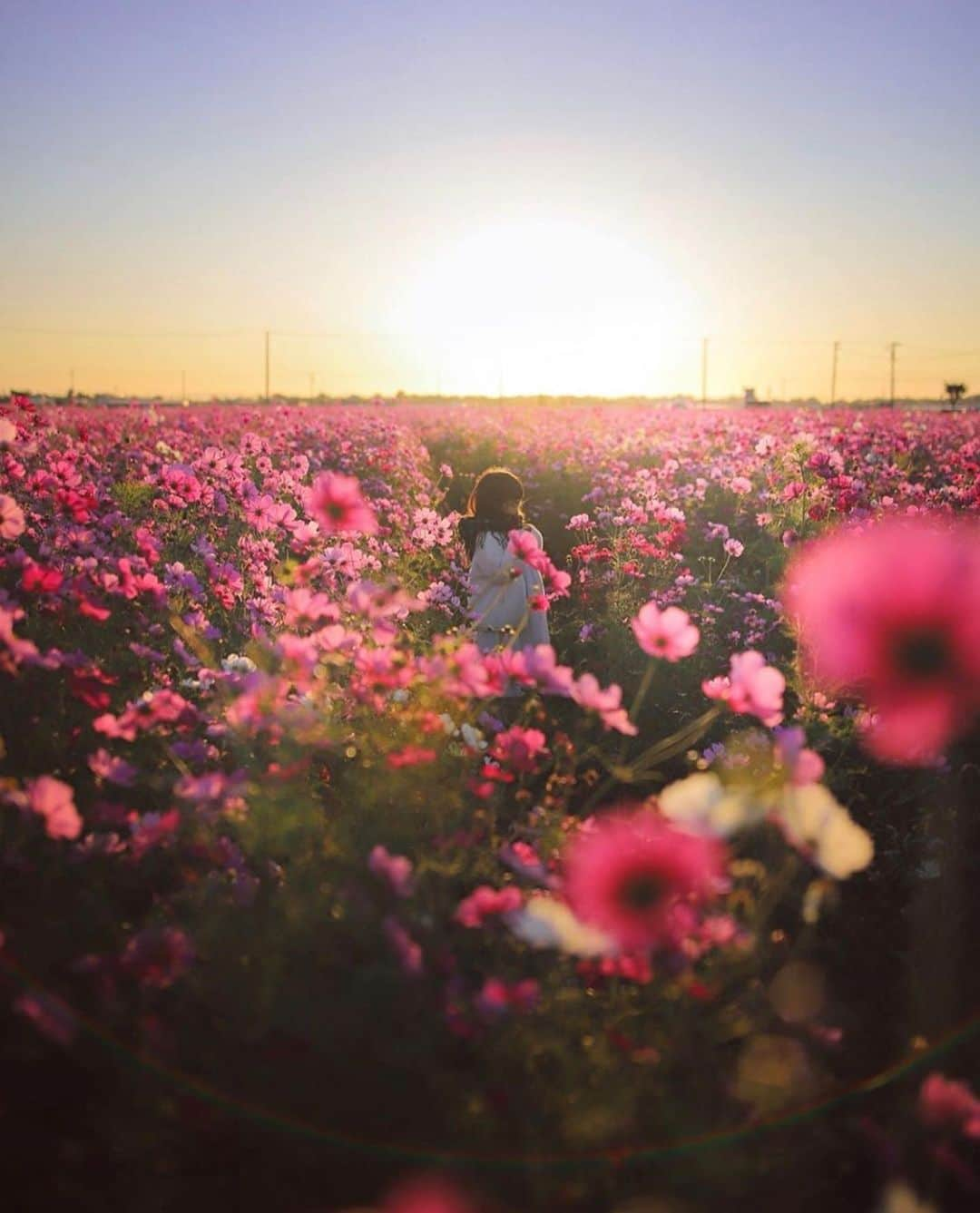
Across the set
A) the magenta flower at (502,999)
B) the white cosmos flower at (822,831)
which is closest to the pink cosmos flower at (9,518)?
the magenta flower at (502,999)

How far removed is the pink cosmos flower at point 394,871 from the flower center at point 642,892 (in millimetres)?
377

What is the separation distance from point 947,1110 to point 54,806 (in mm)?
1504

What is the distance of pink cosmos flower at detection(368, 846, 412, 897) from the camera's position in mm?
1610

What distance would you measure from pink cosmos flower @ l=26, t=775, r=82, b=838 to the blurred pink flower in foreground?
1324mm

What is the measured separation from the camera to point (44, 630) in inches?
114

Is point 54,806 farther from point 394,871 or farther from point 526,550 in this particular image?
point 526,550

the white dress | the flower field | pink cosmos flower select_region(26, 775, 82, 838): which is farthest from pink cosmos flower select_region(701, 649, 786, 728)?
the white dress

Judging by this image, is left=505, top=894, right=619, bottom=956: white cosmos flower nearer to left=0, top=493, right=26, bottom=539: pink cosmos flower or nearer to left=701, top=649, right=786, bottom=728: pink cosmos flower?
left=701, top=649, right=786, bottom=728: pink cosmos flower

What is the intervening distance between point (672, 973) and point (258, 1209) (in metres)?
0.74

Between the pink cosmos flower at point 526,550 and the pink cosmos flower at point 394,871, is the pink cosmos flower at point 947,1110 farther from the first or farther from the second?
the pink cosmos flower at point 526,550

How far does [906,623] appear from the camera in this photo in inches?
43.6

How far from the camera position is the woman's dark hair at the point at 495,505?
4.48m

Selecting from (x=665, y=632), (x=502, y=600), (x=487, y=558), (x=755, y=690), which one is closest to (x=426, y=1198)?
(x=755, y=690)

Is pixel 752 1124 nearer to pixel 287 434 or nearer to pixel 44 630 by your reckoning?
pixel 44 630
